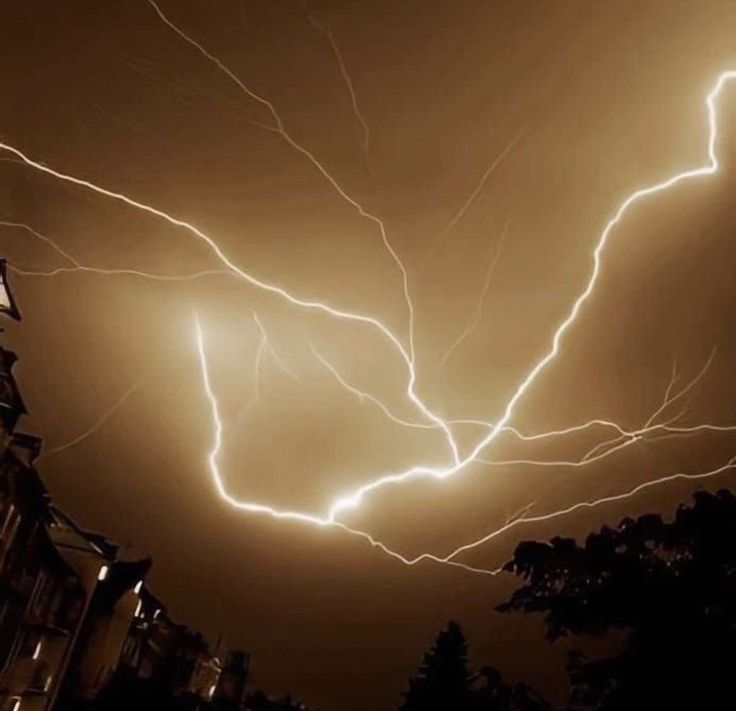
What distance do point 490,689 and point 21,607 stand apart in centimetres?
1237

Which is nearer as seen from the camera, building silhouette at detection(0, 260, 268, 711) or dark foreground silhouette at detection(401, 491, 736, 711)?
dark foreground silhouette at detection(401, 491, 736, 711)

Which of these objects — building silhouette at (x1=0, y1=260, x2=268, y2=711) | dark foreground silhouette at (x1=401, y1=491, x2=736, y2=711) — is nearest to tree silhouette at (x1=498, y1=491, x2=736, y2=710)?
dark foreground silhouette at (x1=401, y1=491, x2=736, y2=711)

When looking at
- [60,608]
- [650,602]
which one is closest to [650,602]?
[650,602]

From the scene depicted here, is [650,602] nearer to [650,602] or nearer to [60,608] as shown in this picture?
[650,602]

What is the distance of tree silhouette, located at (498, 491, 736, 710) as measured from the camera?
2014 millimetres

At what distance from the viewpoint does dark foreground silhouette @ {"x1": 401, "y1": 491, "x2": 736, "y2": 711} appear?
2.01 m

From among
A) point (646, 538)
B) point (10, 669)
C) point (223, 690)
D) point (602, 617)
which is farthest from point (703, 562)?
point (223, 690)

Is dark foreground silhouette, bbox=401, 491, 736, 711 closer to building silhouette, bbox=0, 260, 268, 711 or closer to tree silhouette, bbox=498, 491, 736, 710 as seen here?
tree silhouette, bbox=498, 491, 736, 710

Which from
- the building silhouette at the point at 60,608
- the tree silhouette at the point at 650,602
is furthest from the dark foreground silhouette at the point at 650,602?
the building silhouette at the point at 60,608

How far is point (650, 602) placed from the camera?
206cm

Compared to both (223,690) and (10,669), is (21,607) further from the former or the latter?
(223,690)

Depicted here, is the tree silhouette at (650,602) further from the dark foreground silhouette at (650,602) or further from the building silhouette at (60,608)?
the building silhouette at (60,608)

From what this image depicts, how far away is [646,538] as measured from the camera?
6.93 ft

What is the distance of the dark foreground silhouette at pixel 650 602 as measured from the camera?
201cm
